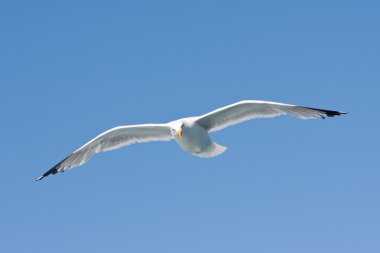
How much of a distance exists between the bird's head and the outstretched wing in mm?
667

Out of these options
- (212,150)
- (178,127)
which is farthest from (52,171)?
(212,150)

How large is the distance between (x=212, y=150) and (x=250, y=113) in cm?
145

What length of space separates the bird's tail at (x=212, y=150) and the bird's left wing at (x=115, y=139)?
141cm

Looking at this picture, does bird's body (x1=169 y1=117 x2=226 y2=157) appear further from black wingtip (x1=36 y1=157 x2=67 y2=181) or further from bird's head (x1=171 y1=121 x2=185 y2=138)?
black wingtip (x1=36 y1=157 x2=67 y2=181)

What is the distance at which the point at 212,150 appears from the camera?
56.2ft

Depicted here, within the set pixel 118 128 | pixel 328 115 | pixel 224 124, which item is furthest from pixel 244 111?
pixel 118 128

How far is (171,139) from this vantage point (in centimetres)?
1827

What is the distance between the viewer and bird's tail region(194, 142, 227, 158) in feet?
55.9

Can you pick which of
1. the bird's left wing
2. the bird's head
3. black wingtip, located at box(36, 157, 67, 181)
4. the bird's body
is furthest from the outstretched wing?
black wingtip, located at box(36, 157, 67, 181)

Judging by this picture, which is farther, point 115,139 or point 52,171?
point 52,171

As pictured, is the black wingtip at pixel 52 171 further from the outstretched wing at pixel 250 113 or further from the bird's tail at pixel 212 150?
the outstretched wing at pixel 250 113

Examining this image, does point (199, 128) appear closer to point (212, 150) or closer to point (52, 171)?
point (212, 150)

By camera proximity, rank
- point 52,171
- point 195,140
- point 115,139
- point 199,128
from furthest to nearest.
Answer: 1. point 52,171
2. point 115,139
3. point 199,128
4. point 195,140

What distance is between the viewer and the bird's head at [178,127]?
1630cm
